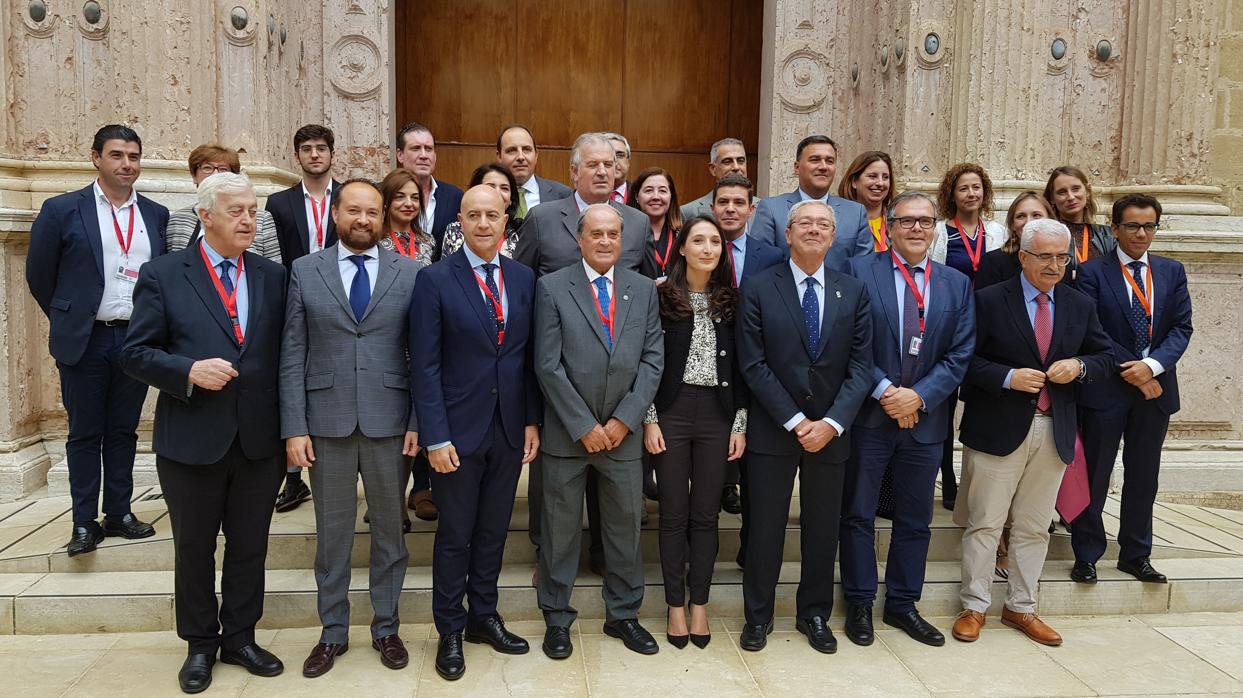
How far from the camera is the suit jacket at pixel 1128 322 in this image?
4355 mm

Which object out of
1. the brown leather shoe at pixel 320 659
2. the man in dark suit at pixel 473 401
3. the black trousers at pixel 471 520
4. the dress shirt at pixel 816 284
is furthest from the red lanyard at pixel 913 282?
the brown leather shoe at pixel 320 659

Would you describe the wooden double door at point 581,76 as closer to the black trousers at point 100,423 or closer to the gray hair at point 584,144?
the gray hair at point 584,144

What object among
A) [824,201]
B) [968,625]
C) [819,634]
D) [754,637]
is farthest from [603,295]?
[968,625]

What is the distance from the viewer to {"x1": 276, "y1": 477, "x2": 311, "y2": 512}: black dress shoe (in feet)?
15.5

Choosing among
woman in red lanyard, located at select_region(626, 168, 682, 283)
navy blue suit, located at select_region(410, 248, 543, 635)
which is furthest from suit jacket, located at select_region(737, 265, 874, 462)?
navy blue suit, located at select_region(410, 248, 543, 635)

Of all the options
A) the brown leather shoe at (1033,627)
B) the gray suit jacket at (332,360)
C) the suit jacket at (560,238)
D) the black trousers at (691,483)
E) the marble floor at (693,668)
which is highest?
the suit jacket at (560,238)

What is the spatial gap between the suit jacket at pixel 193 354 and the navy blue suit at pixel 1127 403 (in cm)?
375

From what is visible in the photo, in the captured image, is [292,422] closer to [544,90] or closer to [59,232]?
[59,232]

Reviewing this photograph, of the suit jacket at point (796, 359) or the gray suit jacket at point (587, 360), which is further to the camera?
the suit jacket at point (796, 359)

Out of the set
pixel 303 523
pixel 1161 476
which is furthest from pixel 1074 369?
pixel 303 523

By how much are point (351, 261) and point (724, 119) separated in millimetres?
4639

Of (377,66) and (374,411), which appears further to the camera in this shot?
(377,66)

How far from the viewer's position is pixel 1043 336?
13.1 ft

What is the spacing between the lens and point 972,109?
623 centimetres
